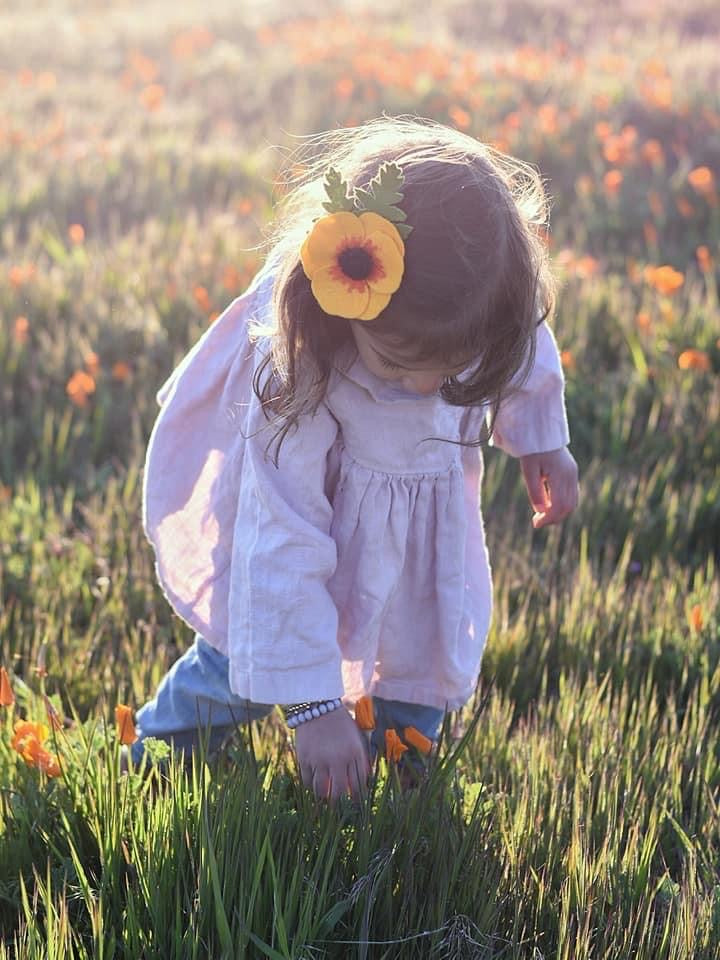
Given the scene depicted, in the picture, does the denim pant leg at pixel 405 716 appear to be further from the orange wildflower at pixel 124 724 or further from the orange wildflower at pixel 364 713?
the orange wildflower at pixel 124 724

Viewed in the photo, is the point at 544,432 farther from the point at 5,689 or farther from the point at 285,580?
the point at 5,689

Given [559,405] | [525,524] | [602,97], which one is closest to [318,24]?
[602,97]

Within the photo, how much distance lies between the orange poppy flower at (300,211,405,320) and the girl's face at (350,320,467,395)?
0.12 m

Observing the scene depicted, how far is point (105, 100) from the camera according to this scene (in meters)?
8.77

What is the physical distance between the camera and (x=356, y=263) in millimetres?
1712

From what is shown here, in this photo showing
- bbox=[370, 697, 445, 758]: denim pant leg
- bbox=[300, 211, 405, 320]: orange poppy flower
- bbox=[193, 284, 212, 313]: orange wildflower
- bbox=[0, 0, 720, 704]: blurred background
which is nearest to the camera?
bbox=[300, 211, 405, 320]: orange poppy flower

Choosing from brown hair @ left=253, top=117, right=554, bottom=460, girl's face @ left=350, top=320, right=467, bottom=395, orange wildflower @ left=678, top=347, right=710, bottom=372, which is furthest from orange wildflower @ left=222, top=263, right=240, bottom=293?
girl's face @ left=350, top=320, right=467, bottom=395

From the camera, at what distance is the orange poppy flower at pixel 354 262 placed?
66.7 inches

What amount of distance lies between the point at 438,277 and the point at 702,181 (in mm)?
3814

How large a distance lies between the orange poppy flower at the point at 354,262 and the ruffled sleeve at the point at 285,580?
330mm

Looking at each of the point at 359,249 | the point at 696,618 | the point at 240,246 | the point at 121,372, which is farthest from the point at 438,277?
the point at 240,246

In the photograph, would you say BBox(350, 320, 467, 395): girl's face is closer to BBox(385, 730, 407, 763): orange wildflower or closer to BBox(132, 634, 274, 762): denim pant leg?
BBox(385, 730, 407, 763): orange wildflower

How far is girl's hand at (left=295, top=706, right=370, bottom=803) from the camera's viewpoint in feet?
6.54

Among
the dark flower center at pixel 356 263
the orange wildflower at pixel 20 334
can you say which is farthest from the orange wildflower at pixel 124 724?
the orange wildflower at pixel 20 334
